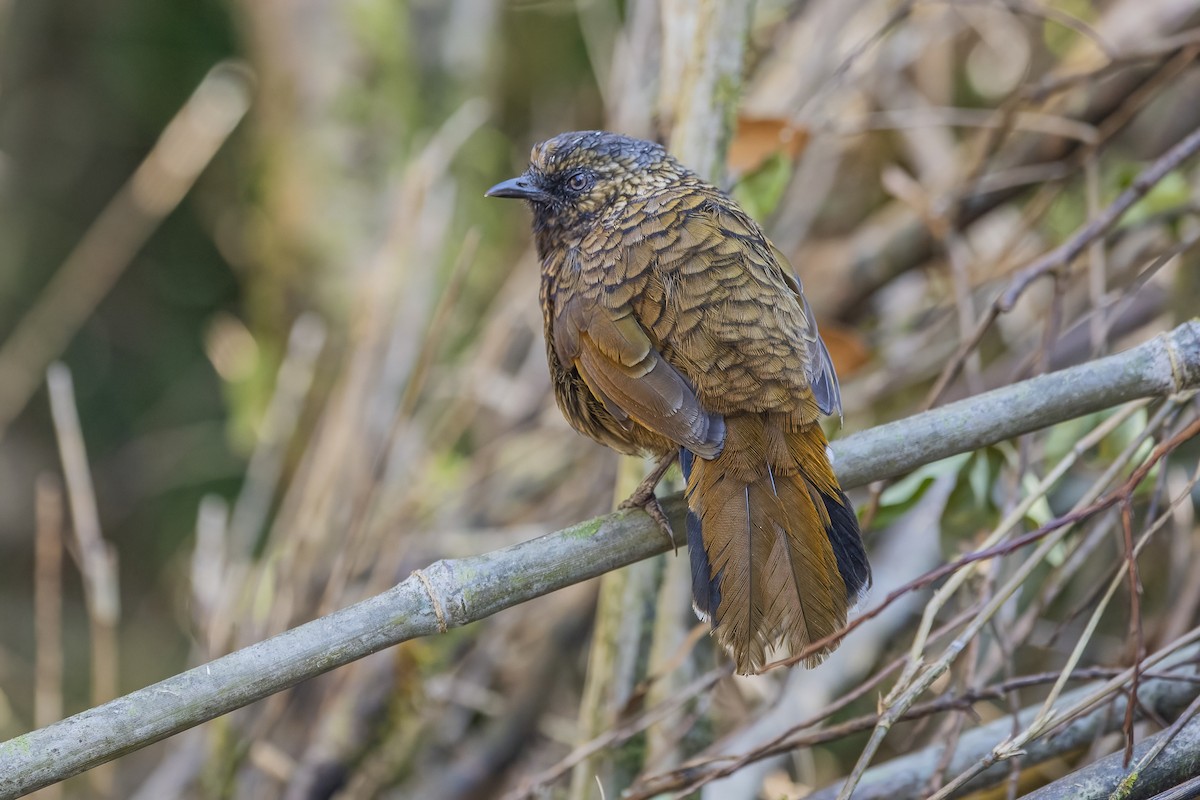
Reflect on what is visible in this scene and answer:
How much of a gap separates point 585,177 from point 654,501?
1.04 m

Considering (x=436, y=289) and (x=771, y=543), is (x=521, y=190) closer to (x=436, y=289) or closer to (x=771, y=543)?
(x=771, y=543)

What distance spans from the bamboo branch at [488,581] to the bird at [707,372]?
11cm

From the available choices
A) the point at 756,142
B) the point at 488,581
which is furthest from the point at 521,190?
the point at 488,581

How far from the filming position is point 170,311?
20.9ft

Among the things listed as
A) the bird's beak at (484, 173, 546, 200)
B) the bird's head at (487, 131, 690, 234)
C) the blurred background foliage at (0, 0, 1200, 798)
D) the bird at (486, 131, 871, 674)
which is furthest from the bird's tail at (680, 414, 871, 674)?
the bird's beak at (484, 173, 546, 200)

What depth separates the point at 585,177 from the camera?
116 inches

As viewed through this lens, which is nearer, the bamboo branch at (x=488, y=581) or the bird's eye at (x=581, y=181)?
the bamboo branch at (x=488, y=581)

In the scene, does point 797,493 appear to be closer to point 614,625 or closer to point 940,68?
point 614,625

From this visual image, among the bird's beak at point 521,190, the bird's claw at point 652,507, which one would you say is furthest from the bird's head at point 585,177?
the bird's claw at point 652,507

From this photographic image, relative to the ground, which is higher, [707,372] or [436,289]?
[436,289]

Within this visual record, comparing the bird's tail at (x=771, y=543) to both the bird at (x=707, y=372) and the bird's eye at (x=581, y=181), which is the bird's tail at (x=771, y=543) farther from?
the bird's eye at (x=581, y=181)

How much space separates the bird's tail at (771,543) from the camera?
2.01 m

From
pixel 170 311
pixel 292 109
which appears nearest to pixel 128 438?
pixel 170 311

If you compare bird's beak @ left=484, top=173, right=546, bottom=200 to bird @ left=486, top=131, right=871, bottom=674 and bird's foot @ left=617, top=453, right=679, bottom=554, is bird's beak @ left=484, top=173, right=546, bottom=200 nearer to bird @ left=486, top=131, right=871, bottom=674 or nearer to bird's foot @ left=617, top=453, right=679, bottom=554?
bird @ left=486, top=131, right=871, bottom=674
